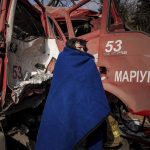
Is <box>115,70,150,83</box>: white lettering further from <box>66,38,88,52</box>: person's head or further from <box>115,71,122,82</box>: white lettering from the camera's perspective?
<box>66,38,88,52</box>: person's head

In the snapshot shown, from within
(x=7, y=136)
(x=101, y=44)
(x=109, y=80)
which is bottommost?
(x=7, y=136)

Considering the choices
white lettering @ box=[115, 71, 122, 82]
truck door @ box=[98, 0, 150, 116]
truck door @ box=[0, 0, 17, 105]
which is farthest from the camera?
white lettering @ box=[115, 71, 122, 82]

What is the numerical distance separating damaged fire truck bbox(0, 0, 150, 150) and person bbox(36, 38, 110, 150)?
2.95 ft

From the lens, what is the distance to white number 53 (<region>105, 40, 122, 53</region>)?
5918 mm

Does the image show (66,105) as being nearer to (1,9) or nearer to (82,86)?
(82,86)

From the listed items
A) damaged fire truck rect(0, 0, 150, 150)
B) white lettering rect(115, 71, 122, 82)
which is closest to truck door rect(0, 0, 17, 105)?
damaged fire truck rect(0, 0, 150, 150)

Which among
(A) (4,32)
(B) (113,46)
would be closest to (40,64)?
(A) (4,32)

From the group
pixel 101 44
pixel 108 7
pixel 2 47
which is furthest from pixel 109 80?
pixel 2 47

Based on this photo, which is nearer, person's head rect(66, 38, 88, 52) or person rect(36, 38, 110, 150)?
person rect(36, 38, 110, 150)

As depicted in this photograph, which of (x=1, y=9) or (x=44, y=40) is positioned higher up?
(x=1, y=9)

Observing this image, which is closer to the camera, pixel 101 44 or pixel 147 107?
pixel 147 107

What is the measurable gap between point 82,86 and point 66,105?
25 centimetres

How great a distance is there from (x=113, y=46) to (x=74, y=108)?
62.6 inches

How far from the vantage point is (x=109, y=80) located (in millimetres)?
5930
